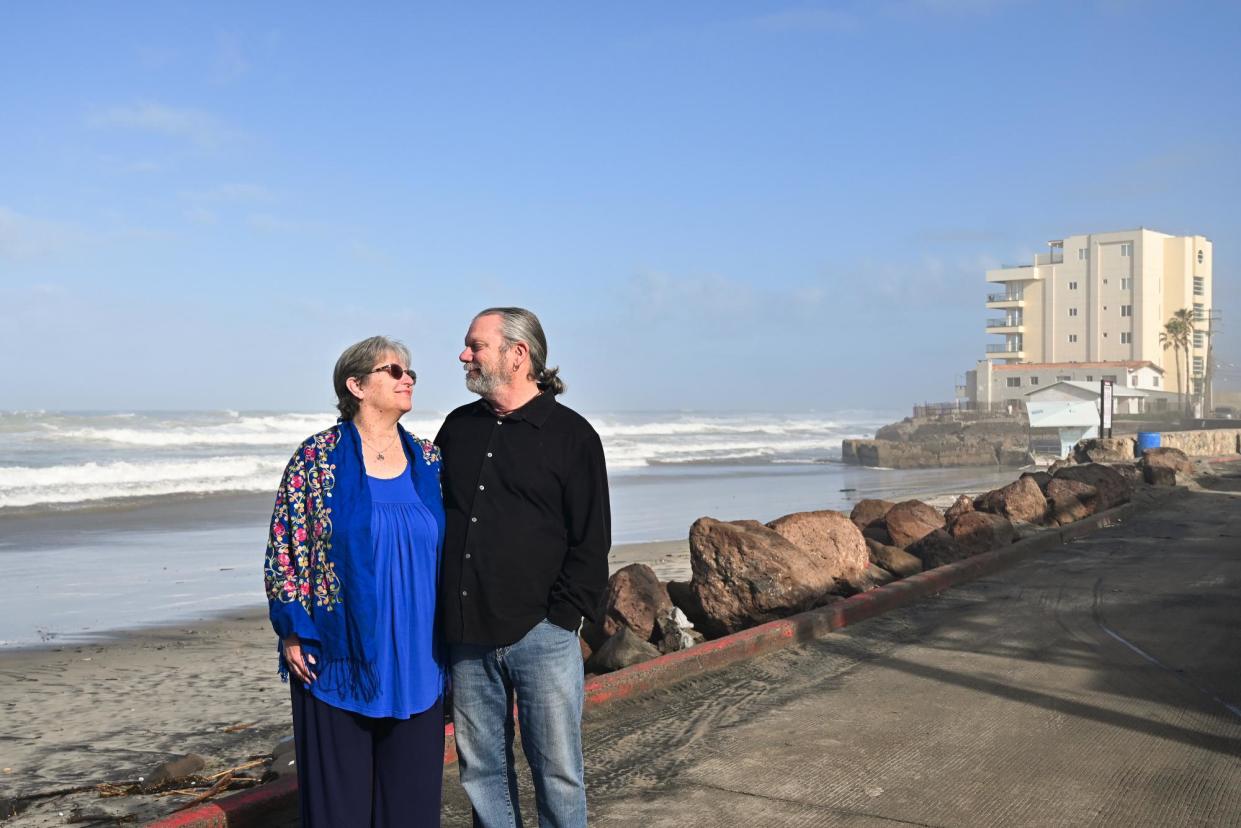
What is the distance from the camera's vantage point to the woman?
10.3ft

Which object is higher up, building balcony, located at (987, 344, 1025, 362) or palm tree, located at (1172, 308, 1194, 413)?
palm tree, located at (1172, 308, 1194, 413)

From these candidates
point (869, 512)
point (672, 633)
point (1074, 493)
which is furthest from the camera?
point (1074, 493)

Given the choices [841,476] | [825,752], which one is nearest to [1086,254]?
[841,476]

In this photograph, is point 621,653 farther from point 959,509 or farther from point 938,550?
point 959,509

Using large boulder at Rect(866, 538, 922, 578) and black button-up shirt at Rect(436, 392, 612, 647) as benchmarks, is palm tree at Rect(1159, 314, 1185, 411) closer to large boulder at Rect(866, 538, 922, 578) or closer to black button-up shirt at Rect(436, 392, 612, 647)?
large boulder at Rect(866, 538, 922, 578)

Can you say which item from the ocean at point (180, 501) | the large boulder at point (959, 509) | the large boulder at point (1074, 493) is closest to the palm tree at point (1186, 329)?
the ocean at point (180, 501)

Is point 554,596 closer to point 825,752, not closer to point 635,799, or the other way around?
point 635,799

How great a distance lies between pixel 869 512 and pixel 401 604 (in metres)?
10.1

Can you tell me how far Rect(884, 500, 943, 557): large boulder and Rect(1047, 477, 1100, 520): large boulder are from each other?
301 centimetres

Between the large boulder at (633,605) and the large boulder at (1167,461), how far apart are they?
50.6ft

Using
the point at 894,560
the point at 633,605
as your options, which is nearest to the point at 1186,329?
the point at 894,560

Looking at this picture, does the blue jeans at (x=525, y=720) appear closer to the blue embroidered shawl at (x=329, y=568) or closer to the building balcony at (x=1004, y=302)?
the blue embroidered shawl at (x=329, y=568)

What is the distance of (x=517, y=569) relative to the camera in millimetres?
3236

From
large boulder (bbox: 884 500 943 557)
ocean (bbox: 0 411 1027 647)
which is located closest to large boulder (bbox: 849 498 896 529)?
large boulder (bbox: 884 500 943 557)
